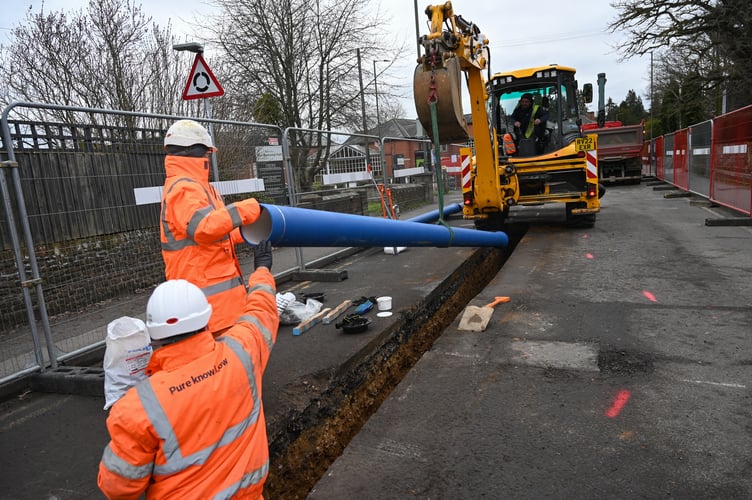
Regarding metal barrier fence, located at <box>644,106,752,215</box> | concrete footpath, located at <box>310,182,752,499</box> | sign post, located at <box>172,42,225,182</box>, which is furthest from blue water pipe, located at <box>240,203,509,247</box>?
metal barrier fence, located at <box>644,106,752,215</box>

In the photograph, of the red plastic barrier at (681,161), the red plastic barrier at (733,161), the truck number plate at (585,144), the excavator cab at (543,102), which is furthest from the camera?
the red plastic barrier at (681,161)

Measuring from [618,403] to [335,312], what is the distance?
2.93 meters

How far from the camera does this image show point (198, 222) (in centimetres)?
288

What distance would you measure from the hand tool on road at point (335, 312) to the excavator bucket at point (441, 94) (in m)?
2.32

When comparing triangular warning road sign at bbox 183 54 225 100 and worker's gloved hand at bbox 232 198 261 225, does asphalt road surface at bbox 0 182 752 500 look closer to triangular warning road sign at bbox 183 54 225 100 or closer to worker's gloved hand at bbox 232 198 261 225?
worker's gloved hand at bbox 232 198 261 225

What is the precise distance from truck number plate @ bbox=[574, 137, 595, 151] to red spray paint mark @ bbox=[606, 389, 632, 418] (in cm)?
671

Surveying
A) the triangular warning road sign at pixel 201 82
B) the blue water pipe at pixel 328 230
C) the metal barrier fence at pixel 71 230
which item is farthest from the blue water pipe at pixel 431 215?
the metal barrier fence at pixel 71 230

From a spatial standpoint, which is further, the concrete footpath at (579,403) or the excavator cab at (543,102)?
the excavator cab at (543,102)

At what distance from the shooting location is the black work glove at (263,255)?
9.48 feet

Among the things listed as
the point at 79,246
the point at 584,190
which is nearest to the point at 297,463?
the point at 79,246

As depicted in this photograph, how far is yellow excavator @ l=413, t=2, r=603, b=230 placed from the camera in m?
7.98

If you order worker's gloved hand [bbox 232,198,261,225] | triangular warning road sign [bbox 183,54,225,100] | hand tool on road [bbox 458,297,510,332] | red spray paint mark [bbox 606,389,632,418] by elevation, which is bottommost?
red spray paint mark [bbox 606,389,632,418]

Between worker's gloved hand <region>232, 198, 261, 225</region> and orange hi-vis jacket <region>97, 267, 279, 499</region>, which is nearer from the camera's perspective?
orange hi-vis jacket <region>97, 267, 279, 499</region>

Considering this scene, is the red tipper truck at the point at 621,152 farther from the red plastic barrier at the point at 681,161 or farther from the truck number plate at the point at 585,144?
the truck number plate at the point at 585,144
